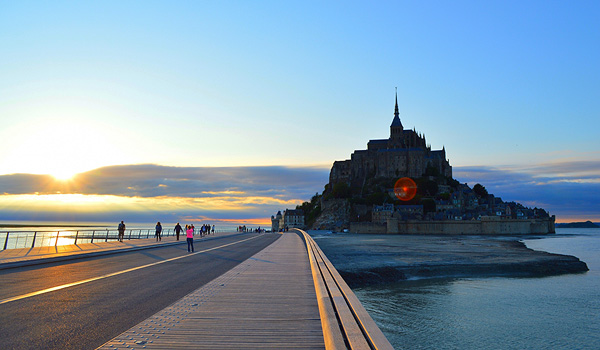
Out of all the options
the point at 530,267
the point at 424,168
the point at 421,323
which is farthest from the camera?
the point at 424,168

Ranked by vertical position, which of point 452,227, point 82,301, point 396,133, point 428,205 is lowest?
point 82,301

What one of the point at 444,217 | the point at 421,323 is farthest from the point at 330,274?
the point at 444,217

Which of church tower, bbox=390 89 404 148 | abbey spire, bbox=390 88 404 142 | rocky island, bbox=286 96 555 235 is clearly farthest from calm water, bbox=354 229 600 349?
abbey spire, bbox=390 88 404 142

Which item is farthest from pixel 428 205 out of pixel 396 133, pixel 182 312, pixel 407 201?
pixel 182 312

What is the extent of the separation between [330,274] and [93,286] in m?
6.41

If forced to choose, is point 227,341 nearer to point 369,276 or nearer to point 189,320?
point 189,320

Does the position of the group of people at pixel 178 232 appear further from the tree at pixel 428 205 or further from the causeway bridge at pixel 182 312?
the tree at pixel 428 205

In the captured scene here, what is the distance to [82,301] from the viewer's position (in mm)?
8992

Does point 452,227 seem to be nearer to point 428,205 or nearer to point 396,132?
point 428,205

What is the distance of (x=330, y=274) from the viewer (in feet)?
43.1

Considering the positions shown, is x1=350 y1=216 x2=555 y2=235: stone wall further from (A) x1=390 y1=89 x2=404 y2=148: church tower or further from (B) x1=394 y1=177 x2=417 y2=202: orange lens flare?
(A) x1=390 y1=89 x2=404 y2=148: church tower

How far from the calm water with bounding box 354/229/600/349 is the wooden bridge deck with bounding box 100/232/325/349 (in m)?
5.41

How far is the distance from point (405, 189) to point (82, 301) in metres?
153

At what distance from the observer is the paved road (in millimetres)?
6293
